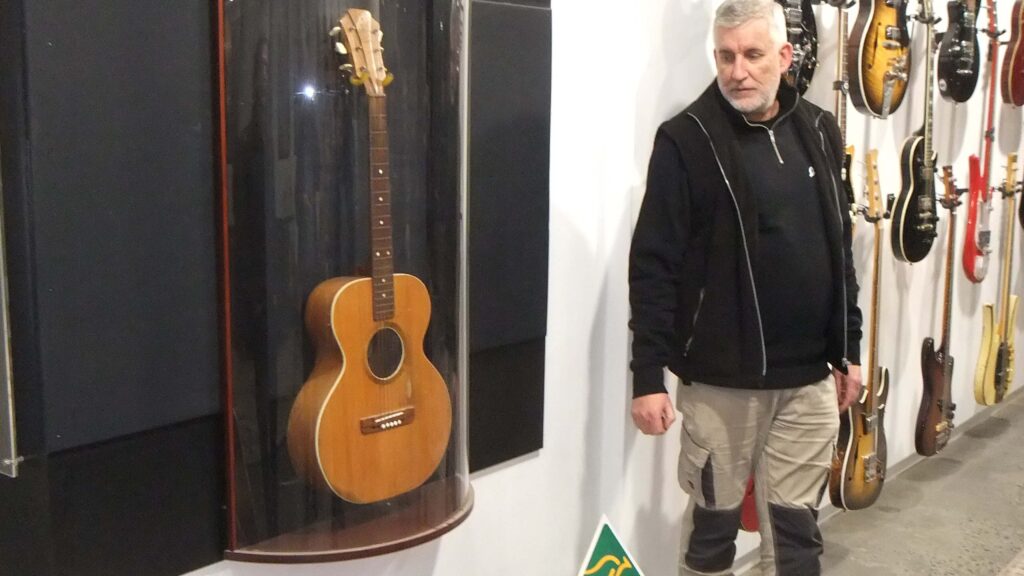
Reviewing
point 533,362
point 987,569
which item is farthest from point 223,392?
point 987,569

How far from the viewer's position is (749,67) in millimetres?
2043

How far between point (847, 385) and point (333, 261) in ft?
4.55

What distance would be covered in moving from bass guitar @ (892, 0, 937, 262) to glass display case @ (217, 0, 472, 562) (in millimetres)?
2014

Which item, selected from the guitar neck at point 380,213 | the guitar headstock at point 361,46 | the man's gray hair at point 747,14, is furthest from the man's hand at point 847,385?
the guitar headstock at point 361,46

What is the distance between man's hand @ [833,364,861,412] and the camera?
2.31m

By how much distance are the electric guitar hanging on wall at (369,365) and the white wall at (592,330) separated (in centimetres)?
31

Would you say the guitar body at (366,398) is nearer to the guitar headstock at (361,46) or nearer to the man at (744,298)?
the guitar headstock at (361,46)

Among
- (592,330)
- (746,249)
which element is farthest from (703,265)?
(592,330)

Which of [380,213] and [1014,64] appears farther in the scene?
[1014,64]

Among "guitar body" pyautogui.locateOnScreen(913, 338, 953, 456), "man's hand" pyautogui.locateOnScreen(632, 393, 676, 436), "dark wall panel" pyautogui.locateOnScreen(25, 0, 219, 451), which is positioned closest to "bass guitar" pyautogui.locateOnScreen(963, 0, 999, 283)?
"guitar body" pyautogui.locateOnScreen(913, 338, 953, 456)

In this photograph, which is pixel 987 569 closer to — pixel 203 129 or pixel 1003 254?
pixel 1003 254

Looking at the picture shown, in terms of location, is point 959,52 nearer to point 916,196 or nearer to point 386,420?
point 916,196

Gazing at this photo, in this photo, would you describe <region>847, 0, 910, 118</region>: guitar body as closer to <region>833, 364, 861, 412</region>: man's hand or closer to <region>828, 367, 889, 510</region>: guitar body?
<region>828, 367, 889, 510</region>: guitar body

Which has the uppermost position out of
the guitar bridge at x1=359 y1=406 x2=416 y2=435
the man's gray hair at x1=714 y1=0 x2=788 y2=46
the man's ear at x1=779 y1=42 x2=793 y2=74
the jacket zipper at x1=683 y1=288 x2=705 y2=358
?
the man's gray hair at x1=714 y1=0 x2=788 y2=46
